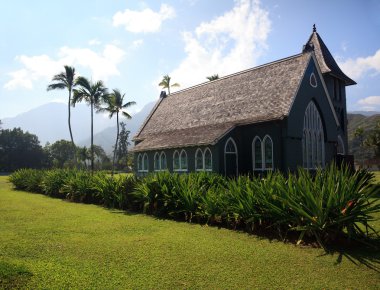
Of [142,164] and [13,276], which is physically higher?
[142,164]

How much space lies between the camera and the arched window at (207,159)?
20656mm

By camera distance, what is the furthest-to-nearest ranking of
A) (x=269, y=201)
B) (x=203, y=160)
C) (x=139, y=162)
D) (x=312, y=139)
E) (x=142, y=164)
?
1. (x=139, y=162)
2. (x=142, y=164)
3. (x=312, y=139)
4. (x=203, y=160)
5. (x=269, y=201)

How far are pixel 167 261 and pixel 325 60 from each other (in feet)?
93.1

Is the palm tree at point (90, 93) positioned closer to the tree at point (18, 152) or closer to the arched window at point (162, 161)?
the arched window at point (162, 161)

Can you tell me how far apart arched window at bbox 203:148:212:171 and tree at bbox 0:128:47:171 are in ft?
246

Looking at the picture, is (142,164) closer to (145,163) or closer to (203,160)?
(145,163)

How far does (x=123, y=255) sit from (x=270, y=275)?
3.11 metres

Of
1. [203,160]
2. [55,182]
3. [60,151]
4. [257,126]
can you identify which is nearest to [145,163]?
[203,160]

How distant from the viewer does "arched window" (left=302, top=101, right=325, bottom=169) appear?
21.6m

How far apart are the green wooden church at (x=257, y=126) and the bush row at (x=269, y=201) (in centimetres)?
713

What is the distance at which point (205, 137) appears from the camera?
20.9 m

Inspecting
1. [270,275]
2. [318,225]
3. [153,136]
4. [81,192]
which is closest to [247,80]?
[153,136]

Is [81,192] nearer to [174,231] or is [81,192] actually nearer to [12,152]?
[174,231]

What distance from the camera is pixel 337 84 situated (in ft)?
99.2
